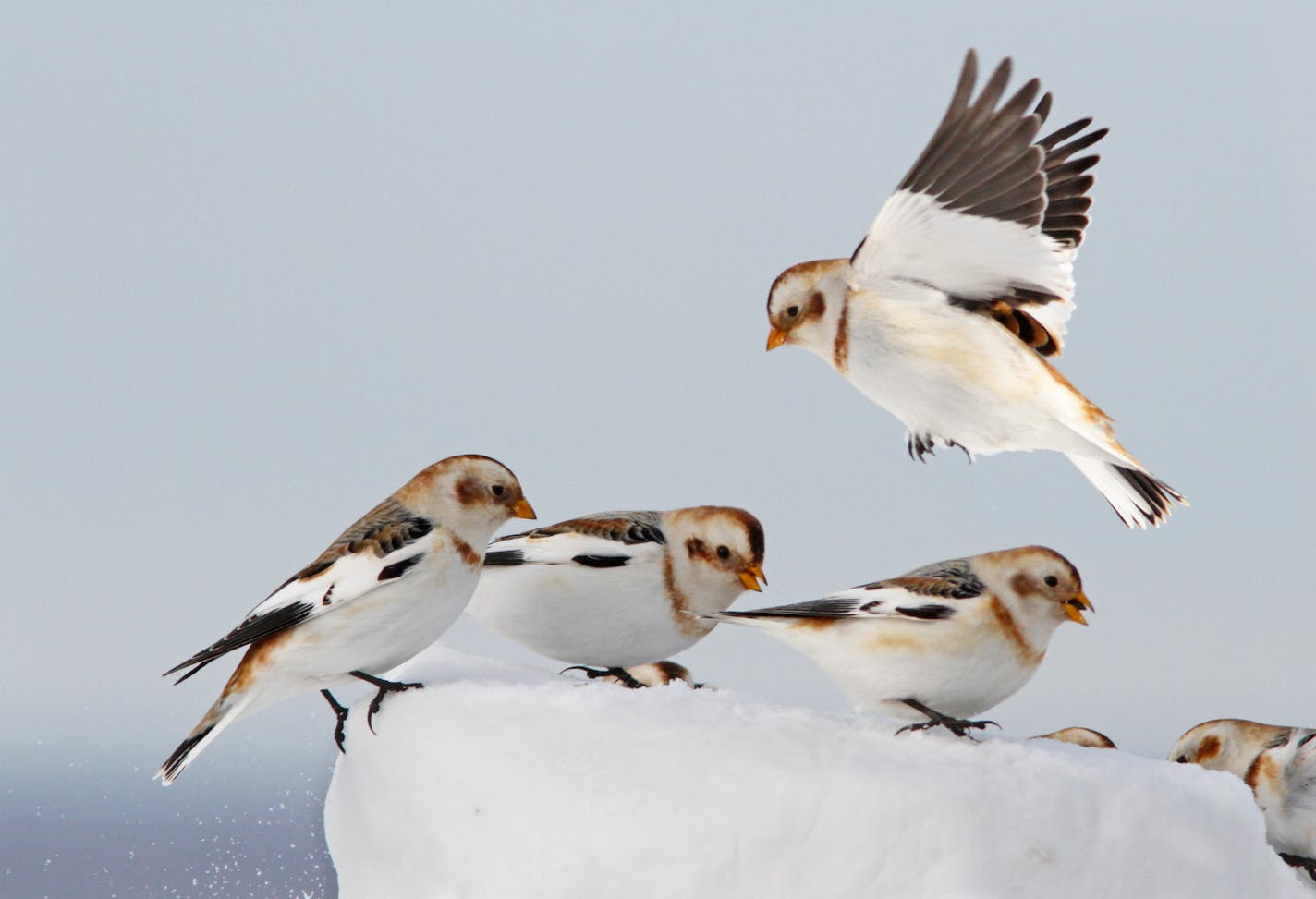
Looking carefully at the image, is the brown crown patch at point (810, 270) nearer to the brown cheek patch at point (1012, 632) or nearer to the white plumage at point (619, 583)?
the white plumage at point (619, 583)

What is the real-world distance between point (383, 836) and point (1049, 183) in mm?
2611

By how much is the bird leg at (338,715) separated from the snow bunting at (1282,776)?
243 centimetres

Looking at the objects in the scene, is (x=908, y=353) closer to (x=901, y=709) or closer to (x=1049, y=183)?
(x=1049, y=183)

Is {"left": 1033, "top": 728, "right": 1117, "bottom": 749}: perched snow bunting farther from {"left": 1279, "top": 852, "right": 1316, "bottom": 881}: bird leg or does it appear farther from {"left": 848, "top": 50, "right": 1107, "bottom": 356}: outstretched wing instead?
{"left": 848, "top": 50, "right": 1107, "bottom": 356}: outstretched wing

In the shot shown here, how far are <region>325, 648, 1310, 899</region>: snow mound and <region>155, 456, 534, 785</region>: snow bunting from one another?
0.22 meters

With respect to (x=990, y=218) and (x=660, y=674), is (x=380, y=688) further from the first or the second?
(x=990, y=218)

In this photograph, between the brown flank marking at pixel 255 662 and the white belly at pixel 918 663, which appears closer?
the white belly at pixel 918 663

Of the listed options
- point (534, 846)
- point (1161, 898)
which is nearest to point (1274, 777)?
point (1161, 898)

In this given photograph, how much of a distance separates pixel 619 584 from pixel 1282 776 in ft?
6.70

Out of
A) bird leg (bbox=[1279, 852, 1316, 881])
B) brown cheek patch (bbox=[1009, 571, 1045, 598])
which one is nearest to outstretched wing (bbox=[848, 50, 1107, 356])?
brown cheek patch (bbox=[1009, 571, 1045, 598])

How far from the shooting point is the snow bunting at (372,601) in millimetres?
3430

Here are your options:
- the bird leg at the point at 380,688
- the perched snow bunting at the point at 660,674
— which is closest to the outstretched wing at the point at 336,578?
the bird leg at the point at 380,688

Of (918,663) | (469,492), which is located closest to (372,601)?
(469,492)

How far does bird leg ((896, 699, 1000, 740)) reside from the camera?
10.7 feet
